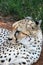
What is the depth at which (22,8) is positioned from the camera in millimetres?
5156

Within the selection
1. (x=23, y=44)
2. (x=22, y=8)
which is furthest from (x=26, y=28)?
(x=22, y=8)

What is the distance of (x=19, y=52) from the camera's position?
331 centimetres

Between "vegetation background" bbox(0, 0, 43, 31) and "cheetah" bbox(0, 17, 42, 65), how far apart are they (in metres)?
1.31

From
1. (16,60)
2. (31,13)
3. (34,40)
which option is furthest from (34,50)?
(31,13)

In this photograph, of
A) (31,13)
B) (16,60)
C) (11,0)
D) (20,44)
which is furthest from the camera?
(11,0)

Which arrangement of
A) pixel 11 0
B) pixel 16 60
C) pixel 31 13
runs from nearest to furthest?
pixel 16 60, pixel 31 13, pixel 11 0

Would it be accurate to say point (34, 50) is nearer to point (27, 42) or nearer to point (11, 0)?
point (27, 42)

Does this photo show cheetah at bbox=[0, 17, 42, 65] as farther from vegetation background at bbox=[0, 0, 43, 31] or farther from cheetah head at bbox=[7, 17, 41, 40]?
vegetation background at bbox=[0, 0, 43, 31]

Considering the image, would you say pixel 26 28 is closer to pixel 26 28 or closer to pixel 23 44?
A: pixel 26 28

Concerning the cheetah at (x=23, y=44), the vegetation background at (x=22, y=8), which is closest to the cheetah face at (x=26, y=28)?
the cheetah at (x=23, y=44)

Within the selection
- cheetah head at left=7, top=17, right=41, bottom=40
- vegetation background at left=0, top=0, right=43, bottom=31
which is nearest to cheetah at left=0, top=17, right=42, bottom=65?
cheetah head at left=7, top=17, right=41, bottom=40

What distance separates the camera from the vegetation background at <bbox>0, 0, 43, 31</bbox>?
192 inches

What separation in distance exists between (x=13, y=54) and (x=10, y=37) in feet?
0.65

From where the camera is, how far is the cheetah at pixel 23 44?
324cm
